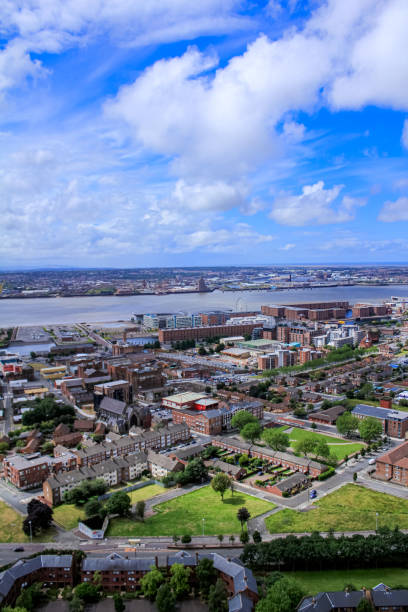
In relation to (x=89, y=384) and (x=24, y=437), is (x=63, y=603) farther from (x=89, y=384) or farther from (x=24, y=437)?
(x=89, y=384)

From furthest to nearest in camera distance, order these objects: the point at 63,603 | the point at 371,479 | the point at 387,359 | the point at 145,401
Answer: the point at 387,359 → the point at 145,401 → the point at 371,479 → the point at 63,603

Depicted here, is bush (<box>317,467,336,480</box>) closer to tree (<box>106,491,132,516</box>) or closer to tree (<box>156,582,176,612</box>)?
tree (<box>106,491,132,516</box>)

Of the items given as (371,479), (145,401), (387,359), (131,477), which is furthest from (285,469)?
(387,359)

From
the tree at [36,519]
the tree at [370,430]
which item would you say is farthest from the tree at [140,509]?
the tree at [370,430]

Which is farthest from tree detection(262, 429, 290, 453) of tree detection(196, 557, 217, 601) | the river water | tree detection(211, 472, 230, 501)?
the river water

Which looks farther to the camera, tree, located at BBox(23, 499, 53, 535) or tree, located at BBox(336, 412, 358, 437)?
tree, located at BBox(336, 412, 358, 437)

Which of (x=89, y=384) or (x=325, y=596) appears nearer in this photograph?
(x=325, y=596)
